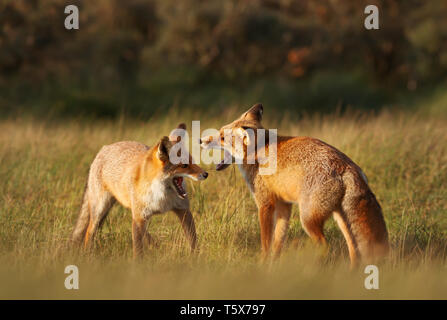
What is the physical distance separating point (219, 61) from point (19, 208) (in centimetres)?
1532

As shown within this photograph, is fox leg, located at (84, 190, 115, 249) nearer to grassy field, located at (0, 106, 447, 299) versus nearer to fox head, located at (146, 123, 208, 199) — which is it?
grassy field, located at (0, 106, 447, 299)

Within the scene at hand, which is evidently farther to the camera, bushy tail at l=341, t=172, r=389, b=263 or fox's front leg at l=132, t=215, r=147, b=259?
fox's front leg at l=132, t=215, r=147, b=259

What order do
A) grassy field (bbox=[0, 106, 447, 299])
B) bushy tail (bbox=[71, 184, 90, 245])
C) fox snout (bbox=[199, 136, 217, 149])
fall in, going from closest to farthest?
grassy field (bbox=[0, 106, 447, 299])
fox snout (bbox=[199, 136, 217, 149])
bushy tail (bbox=[71, 184, 90, 245])

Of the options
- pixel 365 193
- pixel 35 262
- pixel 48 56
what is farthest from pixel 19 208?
pixel 48 56

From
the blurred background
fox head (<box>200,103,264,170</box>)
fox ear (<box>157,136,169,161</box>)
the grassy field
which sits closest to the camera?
the grassy field

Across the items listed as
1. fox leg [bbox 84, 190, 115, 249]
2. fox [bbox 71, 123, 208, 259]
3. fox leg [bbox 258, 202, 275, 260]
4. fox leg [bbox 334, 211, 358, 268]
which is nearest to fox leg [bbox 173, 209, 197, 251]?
fox [bbox 71, 123, 208, 259]

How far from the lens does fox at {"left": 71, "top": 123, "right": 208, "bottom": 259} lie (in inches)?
231

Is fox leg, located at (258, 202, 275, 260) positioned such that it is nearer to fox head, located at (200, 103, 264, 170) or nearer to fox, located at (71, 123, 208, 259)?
fox head, located at (200, 103, 264, 170)

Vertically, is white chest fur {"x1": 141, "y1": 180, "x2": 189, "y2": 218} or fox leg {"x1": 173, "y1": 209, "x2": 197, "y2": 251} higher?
white chest fur {"x1": 141, "y1": 180, "x2": 189, "y2": 218}

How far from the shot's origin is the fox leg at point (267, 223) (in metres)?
5.95

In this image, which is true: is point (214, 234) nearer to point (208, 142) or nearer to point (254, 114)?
point (208, 142)

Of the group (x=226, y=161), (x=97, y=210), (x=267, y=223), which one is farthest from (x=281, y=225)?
(x=97, y=210)

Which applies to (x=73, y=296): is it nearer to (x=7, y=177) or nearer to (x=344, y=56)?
(x=7, y=177)

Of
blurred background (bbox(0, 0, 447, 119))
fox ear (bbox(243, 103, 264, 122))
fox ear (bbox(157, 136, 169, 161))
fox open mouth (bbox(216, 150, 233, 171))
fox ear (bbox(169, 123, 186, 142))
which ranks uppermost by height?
blurred background (bbox(0, 0, 447, 119))
